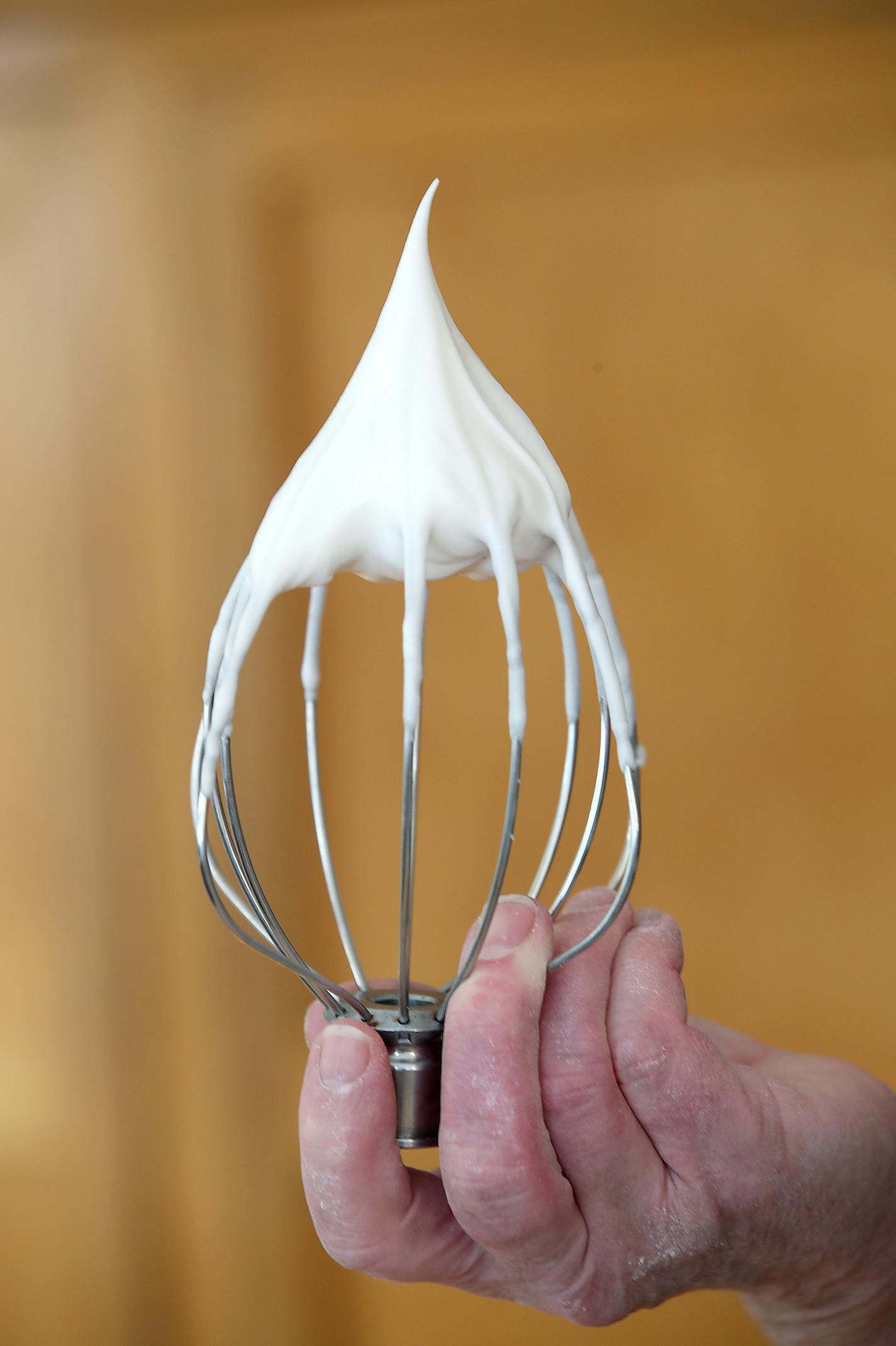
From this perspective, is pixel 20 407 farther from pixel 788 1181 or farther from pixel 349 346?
pixel 788 1181

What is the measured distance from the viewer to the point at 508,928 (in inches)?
18.4

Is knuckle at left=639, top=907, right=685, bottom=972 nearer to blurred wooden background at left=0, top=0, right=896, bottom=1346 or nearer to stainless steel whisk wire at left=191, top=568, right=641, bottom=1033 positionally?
stainless steel whisk wire at left=191, top=568, right=641, bottom=1033

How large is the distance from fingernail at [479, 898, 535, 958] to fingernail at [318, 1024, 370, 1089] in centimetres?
6

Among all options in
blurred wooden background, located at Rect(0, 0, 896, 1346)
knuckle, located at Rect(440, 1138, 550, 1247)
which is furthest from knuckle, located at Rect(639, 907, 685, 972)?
blurred wooden background, located at Rect(0, 0, 896, 1346)

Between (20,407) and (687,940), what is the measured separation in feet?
2.53

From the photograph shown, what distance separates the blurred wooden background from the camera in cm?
94

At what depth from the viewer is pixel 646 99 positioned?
94 centimetres

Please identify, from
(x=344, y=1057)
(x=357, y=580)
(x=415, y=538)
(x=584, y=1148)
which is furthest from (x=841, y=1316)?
(x=357, y=580)

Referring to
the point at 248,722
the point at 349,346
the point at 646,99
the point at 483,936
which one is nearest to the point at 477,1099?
the point at 483,936

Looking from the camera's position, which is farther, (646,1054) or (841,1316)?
(841,1316)

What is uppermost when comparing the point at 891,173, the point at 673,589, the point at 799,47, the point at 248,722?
the point at 799,47

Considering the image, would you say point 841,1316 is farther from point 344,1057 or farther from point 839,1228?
point 344,1057

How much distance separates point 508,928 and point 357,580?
56 centimetres

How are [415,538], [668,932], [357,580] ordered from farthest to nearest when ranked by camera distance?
[357,580], [668,932], [415,538]
